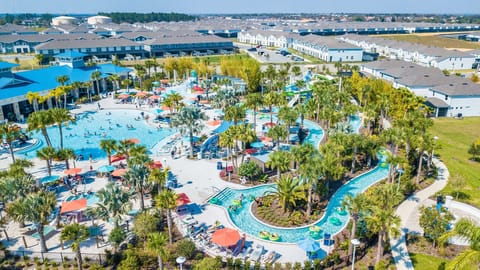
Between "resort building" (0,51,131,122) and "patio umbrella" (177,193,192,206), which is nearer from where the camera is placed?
"patio umbrella" (177,193,192,206)

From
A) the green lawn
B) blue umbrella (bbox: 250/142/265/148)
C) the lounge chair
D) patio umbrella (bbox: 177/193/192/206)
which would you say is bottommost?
the green lawn

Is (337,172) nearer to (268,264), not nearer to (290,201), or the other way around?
(290,201)

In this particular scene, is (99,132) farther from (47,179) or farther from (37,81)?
(37,81)

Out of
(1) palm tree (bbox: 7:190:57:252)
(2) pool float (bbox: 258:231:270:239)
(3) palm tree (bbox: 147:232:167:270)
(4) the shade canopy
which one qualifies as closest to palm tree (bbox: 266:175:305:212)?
(2) pool float (bbox: 258:231:270:239)

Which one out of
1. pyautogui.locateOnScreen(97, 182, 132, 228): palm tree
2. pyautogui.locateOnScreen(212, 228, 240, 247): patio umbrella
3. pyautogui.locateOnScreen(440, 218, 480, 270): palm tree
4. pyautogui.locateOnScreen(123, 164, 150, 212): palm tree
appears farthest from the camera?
pyautogui.locateOnScreen(123, 164, 150, 212): palm tree

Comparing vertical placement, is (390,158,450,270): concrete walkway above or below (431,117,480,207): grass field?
below

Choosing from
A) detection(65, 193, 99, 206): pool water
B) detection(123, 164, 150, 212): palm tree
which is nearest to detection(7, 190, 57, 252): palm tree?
detection(123, 164, 150, 212): palm tree

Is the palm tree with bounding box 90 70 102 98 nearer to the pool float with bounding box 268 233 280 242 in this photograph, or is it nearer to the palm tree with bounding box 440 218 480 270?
the pool float with bounding box 268 233 280 242

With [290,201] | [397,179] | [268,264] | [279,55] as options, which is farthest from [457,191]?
[279,55]

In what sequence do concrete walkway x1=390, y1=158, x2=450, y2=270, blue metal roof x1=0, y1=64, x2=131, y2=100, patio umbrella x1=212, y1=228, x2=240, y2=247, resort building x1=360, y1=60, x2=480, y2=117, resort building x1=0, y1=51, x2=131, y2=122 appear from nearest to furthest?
concrete walkway x1=390, y1=158, x2=450, y2=270
patio umbrella x1=212, y1=228, x2=240, y2=247
resort building x1=0, y1=51, x2=131, y2=122
blue metal roof x1=0, y1=64, x2=131, y2=100
resort building x1=360, y1=60, x2=480, y2=117
